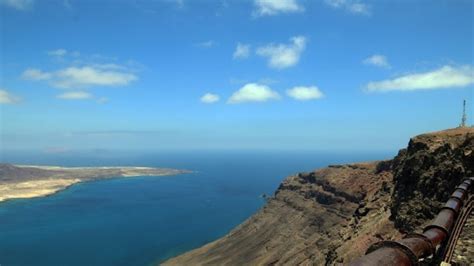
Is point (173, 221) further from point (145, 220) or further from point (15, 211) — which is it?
point (15, 211)

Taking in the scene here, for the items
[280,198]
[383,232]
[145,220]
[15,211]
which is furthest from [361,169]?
[15,211]

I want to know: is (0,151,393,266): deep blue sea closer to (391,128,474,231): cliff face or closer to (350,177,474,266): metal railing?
(391,128,474,231): cliff face

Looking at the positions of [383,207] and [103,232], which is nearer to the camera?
[383,207]

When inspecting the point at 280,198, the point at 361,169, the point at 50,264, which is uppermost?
the point at 361,169

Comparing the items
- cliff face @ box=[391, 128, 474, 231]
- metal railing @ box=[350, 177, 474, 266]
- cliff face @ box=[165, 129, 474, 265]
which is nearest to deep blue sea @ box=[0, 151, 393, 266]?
cliff face @ box=[165, 129, 474, 265]

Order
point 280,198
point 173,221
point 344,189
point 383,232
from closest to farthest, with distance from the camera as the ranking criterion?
point 383,232 → point 344,189 → point 280,198 → point 173,221

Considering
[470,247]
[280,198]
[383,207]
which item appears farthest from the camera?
[280,198]

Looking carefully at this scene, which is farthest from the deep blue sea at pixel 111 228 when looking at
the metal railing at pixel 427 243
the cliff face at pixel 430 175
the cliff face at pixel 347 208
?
the metal railing at pixel 427 243
